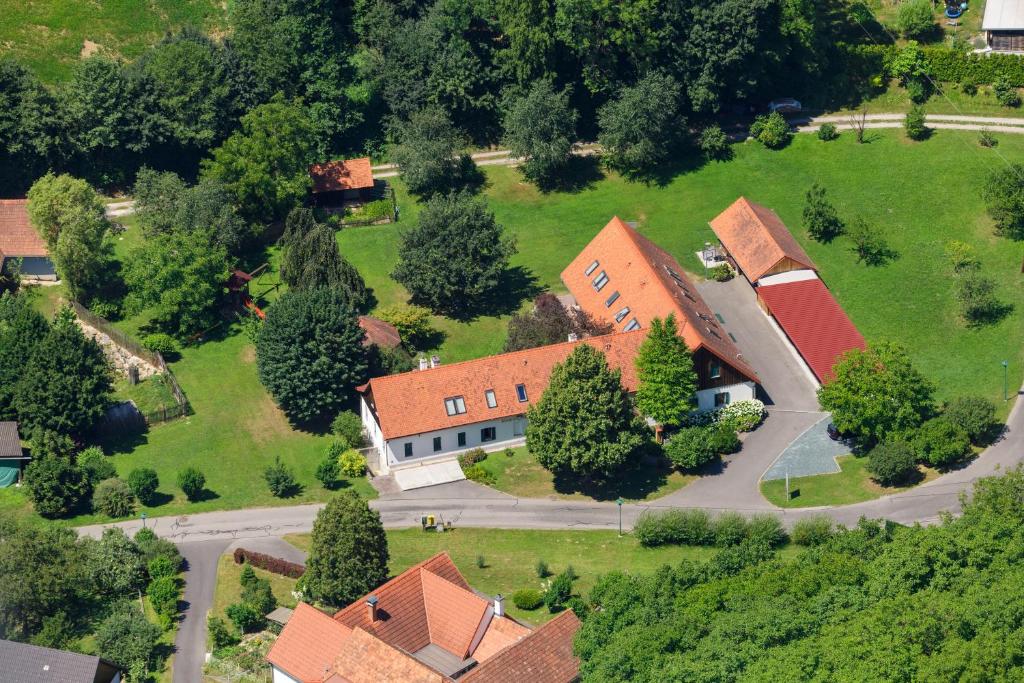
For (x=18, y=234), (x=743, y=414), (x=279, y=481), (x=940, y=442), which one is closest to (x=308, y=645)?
(x=279, y=481)

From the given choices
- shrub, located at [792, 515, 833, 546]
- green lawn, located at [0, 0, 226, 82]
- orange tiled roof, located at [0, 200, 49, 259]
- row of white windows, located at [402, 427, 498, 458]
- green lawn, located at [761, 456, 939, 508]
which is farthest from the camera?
green lawn, located at [0, 0, 226, 82]

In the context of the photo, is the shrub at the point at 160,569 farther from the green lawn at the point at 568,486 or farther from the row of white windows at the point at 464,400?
the row of white windows at the point at 464,400

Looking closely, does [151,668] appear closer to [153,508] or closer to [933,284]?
[153,508]

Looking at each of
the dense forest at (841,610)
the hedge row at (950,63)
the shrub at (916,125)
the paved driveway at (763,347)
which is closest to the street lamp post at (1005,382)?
the paved driveway at (763,347)

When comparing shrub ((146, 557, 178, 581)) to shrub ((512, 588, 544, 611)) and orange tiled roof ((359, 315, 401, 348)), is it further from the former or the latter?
orange tiled roof ((359, 315, 401, 348))

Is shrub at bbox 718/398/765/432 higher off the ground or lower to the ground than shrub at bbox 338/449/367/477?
higher

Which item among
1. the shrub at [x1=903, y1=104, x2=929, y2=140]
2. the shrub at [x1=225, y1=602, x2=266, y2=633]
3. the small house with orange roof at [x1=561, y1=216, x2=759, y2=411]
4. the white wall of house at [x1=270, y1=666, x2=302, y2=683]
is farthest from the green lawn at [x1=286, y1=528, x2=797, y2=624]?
the shrub at [x1=903, y1=104, x2=929, y2=140]

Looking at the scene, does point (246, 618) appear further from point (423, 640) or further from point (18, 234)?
point (18, 234)
